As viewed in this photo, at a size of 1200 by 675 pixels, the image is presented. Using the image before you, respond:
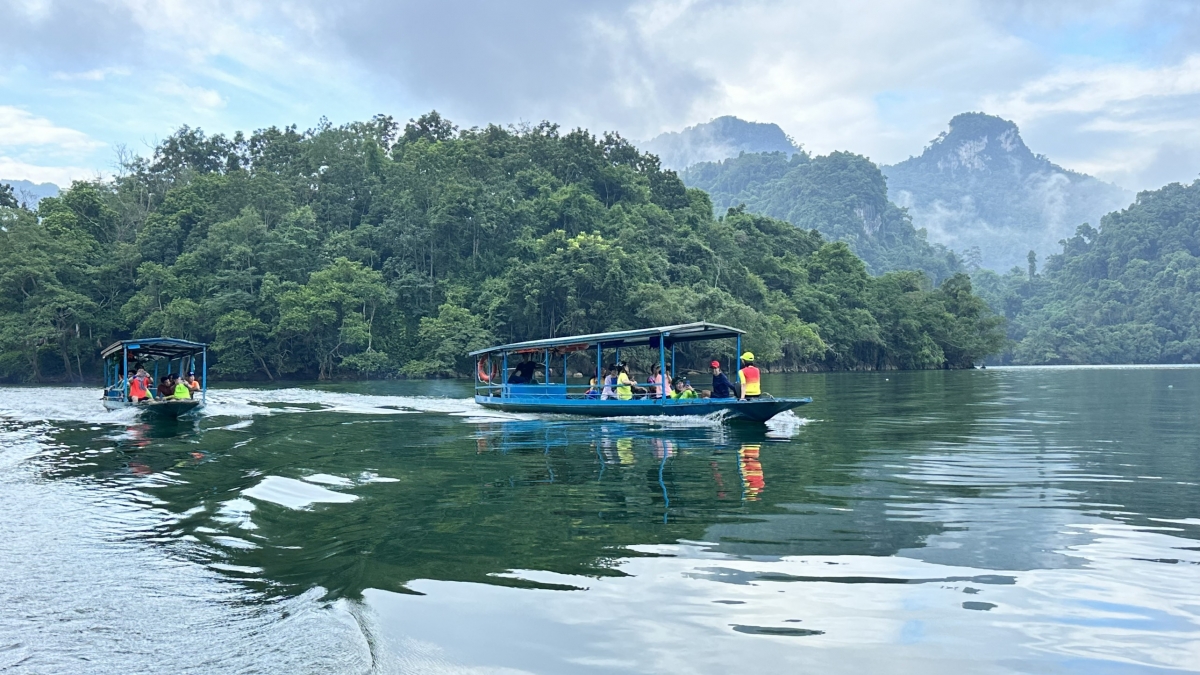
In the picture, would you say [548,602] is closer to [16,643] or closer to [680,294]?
[16,643]

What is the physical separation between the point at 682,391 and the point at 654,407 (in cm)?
136

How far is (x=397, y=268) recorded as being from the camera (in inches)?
1976

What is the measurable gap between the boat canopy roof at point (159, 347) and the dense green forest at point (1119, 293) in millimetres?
81320

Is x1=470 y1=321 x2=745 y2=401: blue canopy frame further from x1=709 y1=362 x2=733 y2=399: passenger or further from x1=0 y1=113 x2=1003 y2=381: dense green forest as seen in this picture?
x1=0 y1=113 x2=1003 y2=381: dense green forest

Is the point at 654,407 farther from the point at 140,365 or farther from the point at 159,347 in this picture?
the point at 140,365

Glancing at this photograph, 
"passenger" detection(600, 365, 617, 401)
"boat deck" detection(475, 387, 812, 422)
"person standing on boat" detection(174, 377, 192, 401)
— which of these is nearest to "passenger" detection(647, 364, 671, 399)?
"boat deck" detection(475, 387, 812, 422)

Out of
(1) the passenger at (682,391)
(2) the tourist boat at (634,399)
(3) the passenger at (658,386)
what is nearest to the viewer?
(2) the tourist boat at (634,399)

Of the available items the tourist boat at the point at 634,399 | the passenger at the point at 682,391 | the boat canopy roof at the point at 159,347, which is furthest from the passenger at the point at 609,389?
the boat canopy roof at the point at 159,347

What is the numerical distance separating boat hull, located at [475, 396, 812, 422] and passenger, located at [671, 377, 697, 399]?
2.54 feet

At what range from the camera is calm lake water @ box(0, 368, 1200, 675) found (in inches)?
158

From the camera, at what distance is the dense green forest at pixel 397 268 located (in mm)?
44688

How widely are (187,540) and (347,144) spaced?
5533 cm

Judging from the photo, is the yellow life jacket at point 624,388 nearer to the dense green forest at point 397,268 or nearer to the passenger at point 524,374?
the passenger at point 524,374

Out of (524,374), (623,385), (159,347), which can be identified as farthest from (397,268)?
(623,385)
